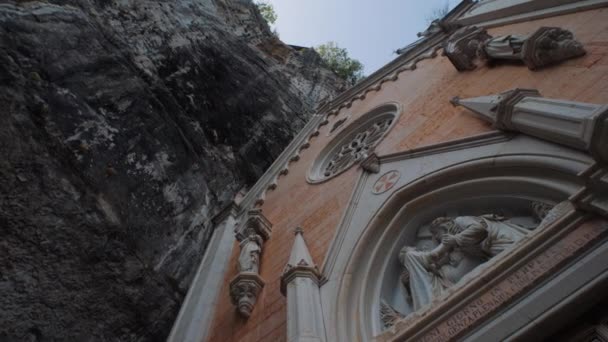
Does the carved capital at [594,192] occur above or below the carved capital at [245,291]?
below

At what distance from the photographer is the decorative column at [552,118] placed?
3.00 metres

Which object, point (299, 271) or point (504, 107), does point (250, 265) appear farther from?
point (504, 107)

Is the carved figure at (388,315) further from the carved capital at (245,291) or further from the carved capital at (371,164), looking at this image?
the carved capital at (371,164)

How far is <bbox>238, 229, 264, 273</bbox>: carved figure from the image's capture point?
250 inches

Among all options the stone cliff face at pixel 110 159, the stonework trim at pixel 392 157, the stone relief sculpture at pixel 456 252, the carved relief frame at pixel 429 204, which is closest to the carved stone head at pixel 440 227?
the stone relief sculpture at pixel 456 252

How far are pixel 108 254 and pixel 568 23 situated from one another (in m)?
7.57

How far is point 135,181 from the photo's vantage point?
27.2 ft

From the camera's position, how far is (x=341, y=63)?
1105 inches

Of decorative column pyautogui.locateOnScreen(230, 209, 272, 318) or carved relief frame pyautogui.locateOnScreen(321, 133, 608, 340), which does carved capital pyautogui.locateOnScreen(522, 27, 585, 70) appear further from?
decorative column pyautogui.locateOnScreen(230, 209, 272, 318)

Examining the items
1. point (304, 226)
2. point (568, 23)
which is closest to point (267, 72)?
point (304, 226)

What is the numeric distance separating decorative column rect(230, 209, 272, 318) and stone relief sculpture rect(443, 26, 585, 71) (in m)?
4.52

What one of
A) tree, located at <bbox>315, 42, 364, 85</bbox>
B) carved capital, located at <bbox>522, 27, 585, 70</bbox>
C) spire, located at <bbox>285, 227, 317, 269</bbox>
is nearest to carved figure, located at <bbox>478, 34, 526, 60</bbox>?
carved capital, located at <bbox>522, 27, 585, 70</bbox>

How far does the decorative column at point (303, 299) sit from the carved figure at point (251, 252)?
1.05 m

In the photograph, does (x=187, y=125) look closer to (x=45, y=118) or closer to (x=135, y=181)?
(x=135, y=181)
